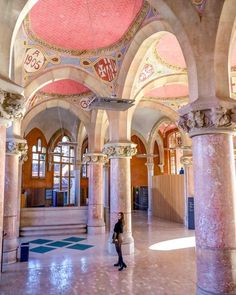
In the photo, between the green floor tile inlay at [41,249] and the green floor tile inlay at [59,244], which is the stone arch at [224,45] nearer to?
the green floor tile inlay at [41,249]

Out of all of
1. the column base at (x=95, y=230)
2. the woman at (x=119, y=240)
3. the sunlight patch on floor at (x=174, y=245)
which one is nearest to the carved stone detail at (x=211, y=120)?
the woman at (x=119, y=240)

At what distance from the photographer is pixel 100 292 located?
504 cm

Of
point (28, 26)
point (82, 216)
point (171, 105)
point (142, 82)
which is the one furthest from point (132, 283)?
point (171, 105)

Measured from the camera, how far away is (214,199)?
151 inches

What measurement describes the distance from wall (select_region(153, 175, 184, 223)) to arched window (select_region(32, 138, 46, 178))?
796 centimetres

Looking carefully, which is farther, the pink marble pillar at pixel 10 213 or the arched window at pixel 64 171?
the arched window at pixel 64 171

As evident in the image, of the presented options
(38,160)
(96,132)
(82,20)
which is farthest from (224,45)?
(38,160)

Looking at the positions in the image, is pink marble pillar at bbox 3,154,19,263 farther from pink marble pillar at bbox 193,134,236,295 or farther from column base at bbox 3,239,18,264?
pink marble pillar at bbox 193,134,236,295

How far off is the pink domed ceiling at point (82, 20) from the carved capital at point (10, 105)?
9.94 feet

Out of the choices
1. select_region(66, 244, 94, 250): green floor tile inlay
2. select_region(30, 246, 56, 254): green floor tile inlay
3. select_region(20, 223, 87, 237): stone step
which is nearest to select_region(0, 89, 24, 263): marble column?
select_region(30, 246, 56, 254): green floor tile inlay

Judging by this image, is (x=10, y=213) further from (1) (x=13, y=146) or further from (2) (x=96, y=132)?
(2) (x=96, y=132)

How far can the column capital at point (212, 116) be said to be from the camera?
3.88 metres

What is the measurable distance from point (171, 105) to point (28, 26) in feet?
24.2

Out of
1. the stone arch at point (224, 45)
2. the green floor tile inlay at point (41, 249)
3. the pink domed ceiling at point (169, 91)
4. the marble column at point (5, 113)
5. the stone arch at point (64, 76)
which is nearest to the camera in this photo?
the marble column at point (5, 113)
